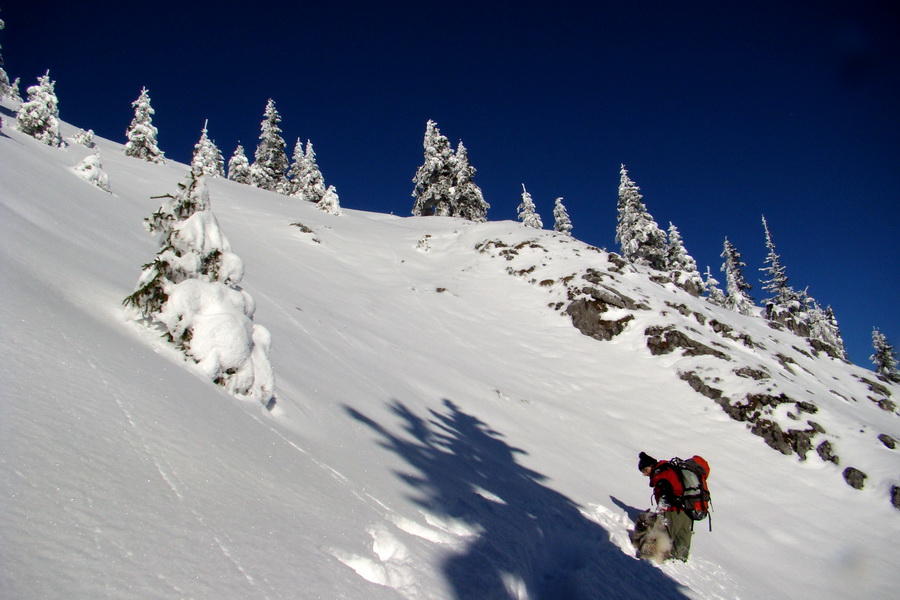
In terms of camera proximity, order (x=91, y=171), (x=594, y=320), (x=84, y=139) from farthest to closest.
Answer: (x=84, y=139) → (x=594, y=320) → (x=91, y=171)

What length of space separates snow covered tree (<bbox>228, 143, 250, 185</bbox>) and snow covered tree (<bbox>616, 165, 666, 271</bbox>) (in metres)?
43.8

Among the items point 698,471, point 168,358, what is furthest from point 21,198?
point 698,471

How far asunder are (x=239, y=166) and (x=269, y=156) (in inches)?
155

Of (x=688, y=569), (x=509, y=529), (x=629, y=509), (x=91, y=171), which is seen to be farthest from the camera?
(x=91, y=171)

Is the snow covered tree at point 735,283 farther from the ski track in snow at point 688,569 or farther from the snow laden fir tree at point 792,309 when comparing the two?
the ski track in snow at point 688,569

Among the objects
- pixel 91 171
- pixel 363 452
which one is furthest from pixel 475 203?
pixel 363 452

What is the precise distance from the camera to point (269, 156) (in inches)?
2143

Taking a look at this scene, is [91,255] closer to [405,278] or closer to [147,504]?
[147,504]

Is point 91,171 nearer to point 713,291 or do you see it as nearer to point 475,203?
point 475,203

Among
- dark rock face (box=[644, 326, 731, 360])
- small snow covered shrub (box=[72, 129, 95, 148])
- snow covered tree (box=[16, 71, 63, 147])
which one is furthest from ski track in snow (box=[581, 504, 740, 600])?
small snow covered shrub (box=[72, 129, 95, 148])

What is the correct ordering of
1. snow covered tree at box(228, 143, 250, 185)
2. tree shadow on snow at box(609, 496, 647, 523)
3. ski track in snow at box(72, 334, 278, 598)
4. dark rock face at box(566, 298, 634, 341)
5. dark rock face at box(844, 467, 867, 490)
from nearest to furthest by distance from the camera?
ski track in snow at box(72, 334, 278, 598)
tree shadow on snow at box(609, 496, 647, 523)
dark rock face at box(844, 467, 867, 490)
dark rock face at box(566, 298, 634, 341)
snow covered tree at box(228, 143, 250, 185)

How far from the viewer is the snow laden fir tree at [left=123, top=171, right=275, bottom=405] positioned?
536cm

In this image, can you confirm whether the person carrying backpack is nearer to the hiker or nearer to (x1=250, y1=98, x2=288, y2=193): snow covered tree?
the hiker

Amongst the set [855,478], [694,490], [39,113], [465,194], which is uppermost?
[465,194]
